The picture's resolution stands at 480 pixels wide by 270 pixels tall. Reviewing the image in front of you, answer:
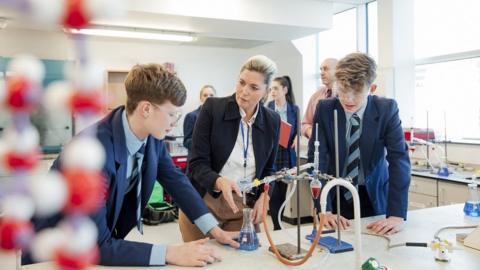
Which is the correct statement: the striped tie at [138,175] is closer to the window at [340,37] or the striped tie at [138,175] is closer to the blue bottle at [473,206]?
the blue bottle at [473,206]

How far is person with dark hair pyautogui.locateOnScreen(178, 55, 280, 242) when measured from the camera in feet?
5.68

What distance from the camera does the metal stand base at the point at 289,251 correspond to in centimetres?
126

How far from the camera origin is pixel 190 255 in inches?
47.4

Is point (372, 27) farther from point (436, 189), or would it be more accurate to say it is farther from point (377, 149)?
point (377, 149)

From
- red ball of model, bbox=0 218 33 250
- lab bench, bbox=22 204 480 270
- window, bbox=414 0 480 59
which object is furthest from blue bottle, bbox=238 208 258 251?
window, bbox=414 0 480 59

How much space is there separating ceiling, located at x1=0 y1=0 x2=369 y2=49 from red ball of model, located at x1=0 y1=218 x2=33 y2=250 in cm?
375

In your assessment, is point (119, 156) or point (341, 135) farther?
point (341, 135)

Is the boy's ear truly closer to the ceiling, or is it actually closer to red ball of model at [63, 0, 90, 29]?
red ball of model at [63, 0, 90, 29]

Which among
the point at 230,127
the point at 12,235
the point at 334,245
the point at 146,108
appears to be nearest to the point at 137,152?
the point at 146,108

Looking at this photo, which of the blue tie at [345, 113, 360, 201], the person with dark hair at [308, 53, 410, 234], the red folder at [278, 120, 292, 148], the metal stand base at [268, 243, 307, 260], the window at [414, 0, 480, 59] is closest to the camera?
the metal stand base at [268, 243, 307, 260]

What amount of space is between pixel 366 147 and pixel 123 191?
3.30 feet

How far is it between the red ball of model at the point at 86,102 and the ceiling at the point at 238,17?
376 cm

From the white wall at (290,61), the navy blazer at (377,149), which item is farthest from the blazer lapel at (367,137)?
the white wall at (290,61)

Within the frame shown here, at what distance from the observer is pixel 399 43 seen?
4.38m
